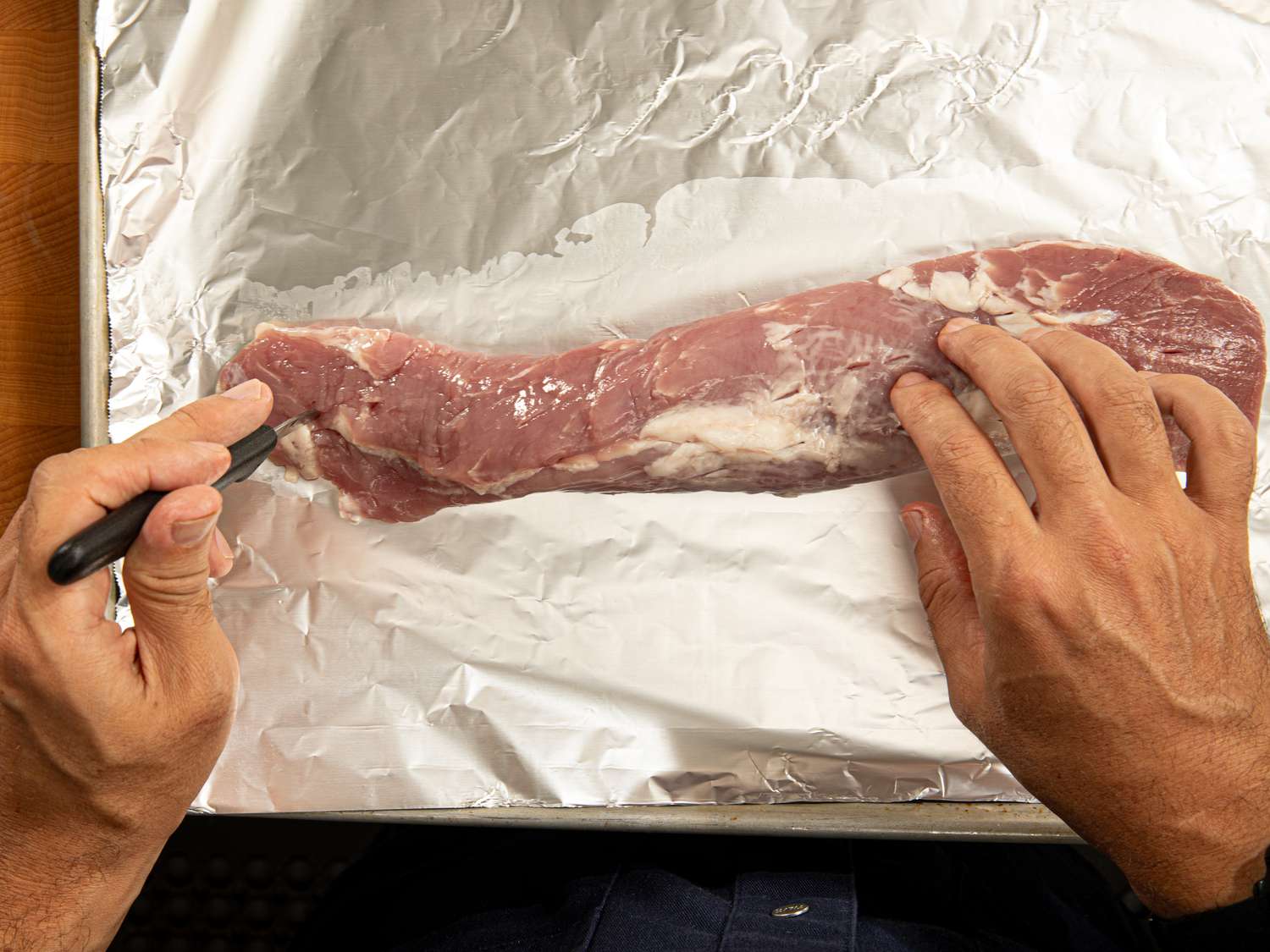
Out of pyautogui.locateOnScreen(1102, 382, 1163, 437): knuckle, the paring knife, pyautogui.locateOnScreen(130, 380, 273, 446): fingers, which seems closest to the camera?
the paring knife

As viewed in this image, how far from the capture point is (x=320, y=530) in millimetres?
2016

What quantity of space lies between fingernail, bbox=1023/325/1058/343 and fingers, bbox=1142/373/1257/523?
253 mm

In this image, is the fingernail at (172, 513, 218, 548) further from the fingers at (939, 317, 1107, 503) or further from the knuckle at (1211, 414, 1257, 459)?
the knuckle at (1211, 414, 1257, 459)

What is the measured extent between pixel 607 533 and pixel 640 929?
796 millimetres

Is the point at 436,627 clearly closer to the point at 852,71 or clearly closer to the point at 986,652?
the point at 986,652

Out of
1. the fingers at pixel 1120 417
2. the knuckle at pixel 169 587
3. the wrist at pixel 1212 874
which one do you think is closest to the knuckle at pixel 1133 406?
the fingers at pixel 1120 417

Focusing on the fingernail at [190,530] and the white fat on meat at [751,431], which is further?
the white fat on meat at [751,431]

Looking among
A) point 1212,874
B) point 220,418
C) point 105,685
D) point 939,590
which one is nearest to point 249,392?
point 220,418

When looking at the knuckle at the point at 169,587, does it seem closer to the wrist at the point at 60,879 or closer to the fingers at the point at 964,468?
the wrist at the point at 60,879

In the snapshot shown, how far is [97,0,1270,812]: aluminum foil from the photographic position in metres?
1.96

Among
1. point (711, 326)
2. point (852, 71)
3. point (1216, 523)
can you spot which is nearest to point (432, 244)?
point (711, 326)

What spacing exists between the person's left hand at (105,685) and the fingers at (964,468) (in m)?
1.17

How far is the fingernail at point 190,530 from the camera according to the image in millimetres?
1274

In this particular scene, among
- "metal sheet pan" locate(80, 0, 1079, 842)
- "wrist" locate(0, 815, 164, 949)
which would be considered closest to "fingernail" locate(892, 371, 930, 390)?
"metal sheet pan" locate(80, 0, 1079, 842)
